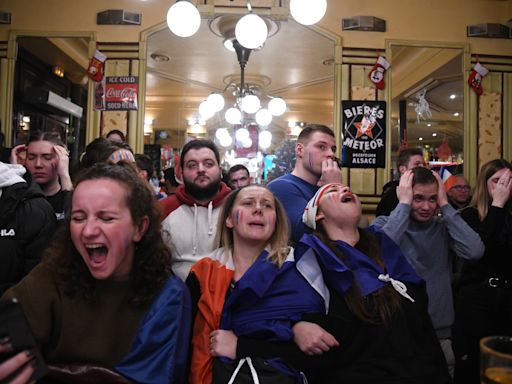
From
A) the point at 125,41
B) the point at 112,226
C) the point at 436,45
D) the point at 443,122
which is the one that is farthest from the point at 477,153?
the point at 112,226

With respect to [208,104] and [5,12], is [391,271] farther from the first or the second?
[5,12]

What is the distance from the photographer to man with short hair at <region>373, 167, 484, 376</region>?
7.29 feet

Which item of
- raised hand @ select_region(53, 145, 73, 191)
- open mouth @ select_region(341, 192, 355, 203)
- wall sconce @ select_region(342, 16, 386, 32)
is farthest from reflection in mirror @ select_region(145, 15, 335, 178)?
open mouth @ select_region(341, 192, 355, 203)

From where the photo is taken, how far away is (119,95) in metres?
5.09

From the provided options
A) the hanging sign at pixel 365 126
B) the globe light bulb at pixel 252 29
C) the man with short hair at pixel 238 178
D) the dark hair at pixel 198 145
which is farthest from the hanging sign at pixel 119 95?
the dark hair at pixel 198 145

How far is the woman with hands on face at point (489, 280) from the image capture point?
2328 millimetres

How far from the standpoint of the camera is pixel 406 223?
2236 millimetres

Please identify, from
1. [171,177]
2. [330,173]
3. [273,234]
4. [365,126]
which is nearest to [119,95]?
[171,177]

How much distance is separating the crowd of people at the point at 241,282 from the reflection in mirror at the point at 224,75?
142 inches

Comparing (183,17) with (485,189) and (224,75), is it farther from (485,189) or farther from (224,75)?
(224,75)

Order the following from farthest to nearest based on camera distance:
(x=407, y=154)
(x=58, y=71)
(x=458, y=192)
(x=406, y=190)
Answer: (x=58, y=71), (x=458, y=192), (x=407, y=154), (x=406, y=190)

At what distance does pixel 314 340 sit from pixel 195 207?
1.12 meters

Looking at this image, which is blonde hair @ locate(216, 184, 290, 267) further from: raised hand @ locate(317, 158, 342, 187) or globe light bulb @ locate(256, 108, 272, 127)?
globe light bulb @ locate(256, 108, 272, 127)

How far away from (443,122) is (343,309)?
16.1 ft
